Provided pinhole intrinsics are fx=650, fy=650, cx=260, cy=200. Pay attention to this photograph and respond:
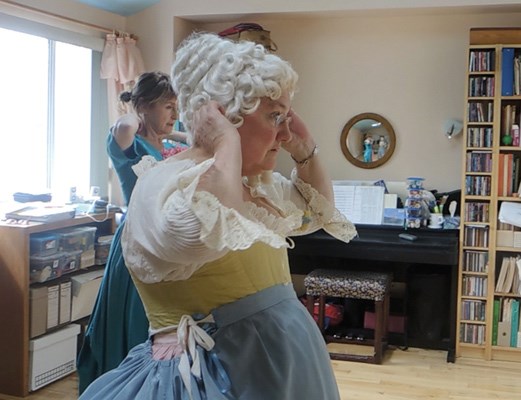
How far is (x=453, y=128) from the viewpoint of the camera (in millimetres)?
4141

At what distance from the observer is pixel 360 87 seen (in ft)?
14.3

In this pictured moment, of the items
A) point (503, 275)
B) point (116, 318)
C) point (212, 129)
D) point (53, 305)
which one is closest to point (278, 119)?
point (212, 129)

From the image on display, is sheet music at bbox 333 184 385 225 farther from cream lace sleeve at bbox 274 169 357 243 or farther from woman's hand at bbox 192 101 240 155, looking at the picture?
woman's hand at bbox 192 101 240 155

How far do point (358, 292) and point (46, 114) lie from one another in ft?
6.97

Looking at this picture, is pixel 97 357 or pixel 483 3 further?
pixel 483 3

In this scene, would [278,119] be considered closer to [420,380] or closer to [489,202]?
[420,380]

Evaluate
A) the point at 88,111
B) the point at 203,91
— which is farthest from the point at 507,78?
the point at 203,91

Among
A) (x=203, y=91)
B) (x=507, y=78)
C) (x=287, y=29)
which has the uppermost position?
(x=287, y=29)

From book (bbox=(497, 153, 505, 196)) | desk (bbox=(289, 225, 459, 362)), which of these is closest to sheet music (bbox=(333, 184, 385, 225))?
desk (bbox=(289, 225, 459, 362))

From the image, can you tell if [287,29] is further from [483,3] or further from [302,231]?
[302,231]

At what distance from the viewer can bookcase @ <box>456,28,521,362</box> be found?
3771mm

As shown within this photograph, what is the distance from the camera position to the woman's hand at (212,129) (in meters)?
1.02

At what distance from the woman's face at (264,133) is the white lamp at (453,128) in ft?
10.4

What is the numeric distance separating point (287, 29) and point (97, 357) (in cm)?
302
